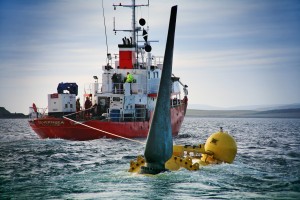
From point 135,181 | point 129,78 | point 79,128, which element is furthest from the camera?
point 129,78

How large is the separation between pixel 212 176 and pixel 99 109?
27368mm

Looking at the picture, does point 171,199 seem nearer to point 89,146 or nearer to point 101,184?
point 101,184

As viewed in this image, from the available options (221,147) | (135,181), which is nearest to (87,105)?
(221,147)

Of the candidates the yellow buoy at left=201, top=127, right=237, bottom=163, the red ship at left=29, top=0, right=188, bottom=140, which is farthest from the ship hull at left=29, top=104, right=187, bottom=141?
the yellow buoy at left=201, top=127, right=237, bottom=163

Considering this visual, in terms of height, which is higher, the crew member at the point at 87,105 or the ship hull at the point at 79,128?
the crew member at the point at 87,105

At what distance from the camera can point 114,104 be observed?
42406mm

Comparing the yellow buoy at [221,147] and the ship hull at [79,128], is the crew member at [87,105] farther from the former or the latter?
the yellow buoy at [221,147]

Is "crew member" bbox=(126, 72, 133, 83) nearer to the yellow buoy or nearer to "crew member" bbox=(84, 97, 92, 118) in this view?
"crew member" bbox=(84, 97, 92, 118)

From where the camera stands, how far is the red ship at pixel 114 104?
38375 millimetres

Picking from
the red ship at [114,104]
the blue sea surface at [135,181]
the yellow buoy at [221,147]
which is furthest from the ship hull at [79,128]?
the yellow buoy at [221,147]

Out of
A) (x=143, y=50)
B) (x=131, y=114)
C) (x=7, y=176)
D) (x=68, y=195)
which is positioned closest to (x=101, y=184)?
(x=68, y=195)

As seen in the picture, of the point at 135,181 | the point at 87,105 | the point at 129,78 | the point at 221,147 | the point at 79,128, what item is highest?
the point at 129,78

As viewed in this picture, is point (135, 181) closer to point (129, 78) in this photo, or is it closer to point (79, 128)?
point (79, 128)

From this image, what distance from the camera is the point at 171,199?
540 inches
